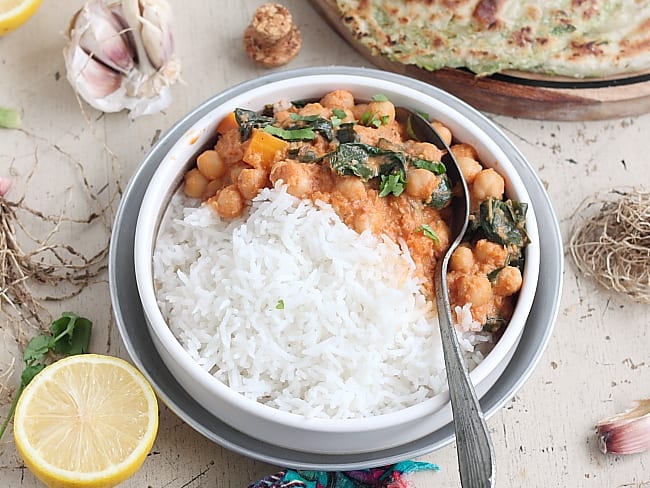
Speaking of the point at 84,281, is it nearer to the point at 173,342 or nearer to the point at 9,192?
the point at 9,192

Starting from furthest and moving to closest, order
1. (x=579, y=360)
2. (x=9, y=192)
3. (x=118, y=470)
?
(x=9, y=192) → (x=579, y=360) → (x=118, y=470)

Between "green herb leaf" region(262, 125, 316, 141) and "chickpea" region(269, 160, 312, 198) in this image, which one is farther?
"green herb leaf" region(262, 125, 316, 141)

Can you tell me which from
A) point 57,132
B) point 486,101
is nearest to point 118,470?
point 57,132

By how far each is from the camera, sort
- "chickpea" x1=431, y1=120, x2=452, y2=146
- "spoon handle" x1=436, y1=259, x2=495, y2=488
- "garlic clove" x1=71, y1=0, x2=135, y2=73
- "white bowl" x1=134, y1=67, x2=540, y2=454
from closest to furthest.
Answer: "spoon handle" x1=436, y1=259, x2=495, y2=488 < "white bowl" x1=134, y1=67, x2=540, y2=454 < "chickpea" x1=431, y1=120, x2=452, y2=146 < "garlic clove" x1=71, y1=0, x2=135, y2=73

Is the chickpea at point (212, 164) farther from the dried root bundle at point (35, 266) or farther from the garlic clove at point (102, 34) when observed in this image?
the garlic clove at point (102, 34)

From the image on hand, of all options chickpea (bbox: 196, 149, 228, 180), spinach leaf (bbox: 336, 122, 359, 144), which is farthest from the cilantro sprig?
spinach leaf (bbox: 336, 122, 359, 144)

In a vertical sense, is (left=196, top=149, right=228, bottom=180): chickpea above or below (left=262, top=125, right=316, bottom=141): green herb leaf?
below

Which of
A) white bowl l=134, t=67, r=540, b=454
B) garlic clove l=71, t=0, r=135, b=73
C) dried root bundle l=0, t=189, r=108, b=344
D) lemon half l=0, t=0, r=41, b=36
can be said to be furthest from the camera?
lemon half l=0, t=0, r=41, b=36

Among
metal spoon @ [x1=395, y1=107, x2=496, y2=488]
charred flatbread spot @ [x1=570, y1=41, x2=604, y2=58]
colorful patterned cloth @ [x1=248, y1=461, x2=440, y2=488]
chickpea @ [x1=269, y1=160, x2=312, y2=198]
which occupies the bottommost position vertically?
colorful patterned cloth @ [x1=248, y1=461, x2=440, y2=488]

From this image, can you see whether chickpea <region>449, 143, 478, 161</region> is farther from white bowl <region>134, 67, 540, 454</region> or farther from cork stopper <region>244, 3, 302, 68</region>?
cork stopper <region>244, 3, 302, 68</region>
